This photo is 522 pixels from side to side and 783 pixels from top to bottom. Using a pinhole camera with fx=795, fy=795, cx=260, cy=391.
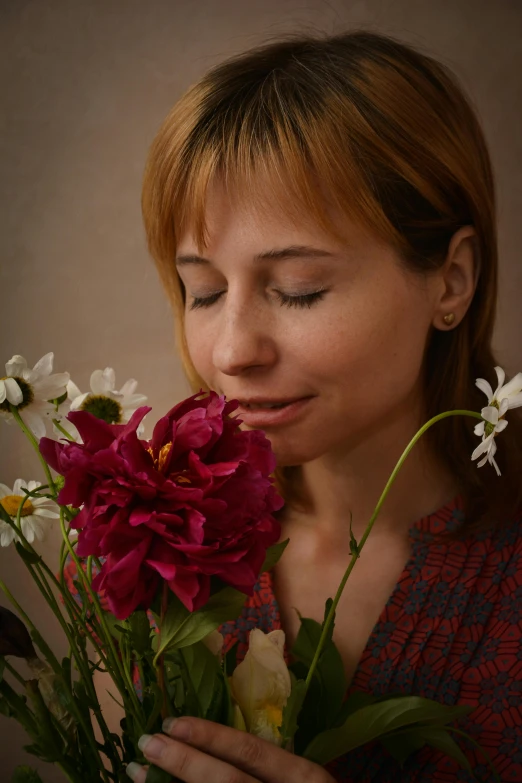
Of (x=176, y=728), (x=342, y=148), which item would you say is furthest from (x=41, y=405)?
(x=342, y=148)

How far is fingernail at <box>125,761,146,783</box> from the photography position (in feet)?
1.64

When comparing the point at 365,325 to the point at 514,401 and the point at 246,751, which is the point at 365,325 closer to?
the point at 514,401

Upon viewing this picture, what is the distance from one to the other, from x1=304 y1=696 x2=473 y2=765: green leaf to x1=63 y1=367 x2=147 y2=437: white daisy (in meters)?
0.28

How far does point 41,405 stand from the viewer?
549mm

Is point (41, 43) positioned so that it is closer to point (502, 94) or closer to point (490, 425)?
point (502, 94)

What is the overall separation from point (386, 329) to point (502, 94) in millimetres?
349

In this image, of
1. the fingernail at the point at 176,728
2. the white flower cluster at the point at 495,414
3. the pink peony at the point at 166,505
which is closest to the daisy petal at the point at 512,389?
the white flower cluster at the point at 495,414

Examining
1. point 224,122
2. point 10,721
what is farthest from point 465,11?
point 10,721

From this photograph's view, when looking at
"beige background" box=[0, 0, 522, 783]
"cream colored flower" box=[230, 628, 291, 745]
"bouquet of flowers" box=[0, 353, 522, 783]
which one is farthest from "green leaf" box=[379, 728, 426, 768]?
"beige background" box=[0, 0, 522, 783]

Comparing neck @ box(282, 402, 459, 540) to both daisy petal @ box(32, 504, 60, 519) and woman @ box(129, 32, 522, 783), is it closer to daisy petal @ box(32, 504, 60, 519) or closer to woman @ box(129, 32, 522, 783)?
woman @ box(129, 32, 522, 783)

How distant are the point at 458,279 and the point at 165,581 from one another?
1.59 feet

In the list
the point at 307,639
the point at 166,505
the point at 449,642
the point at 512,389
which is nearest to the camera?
the point at 166,505

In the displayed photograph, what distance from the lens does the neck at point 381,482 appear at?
840mm

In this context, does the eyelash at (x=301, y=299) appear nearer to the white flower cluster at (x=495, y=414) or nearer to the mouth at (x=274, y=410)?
the mouth at (x=274, y=410)
